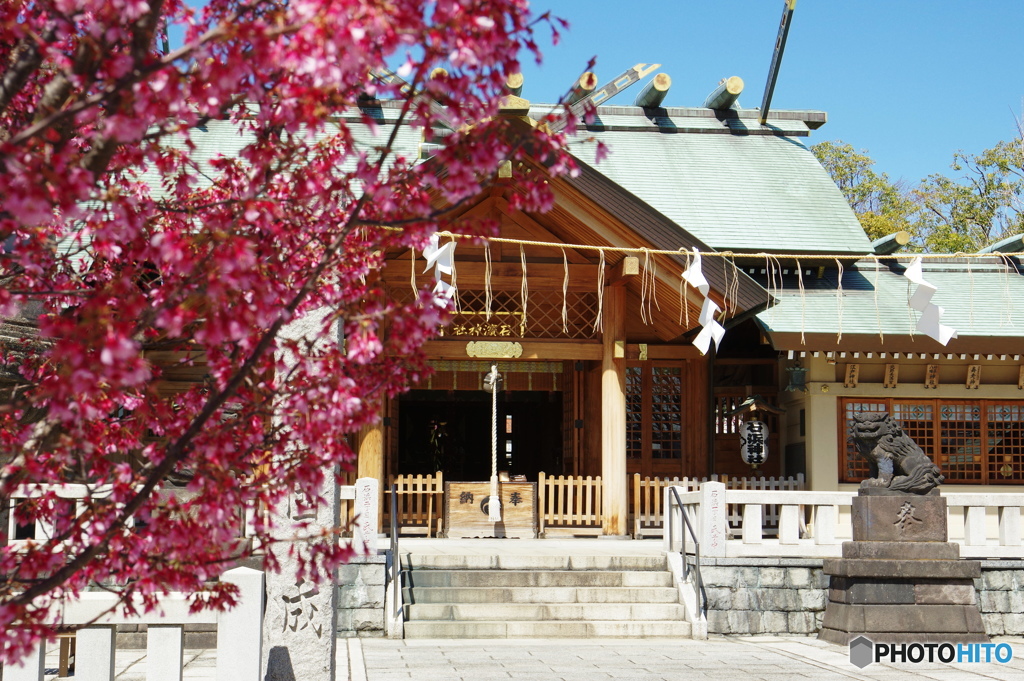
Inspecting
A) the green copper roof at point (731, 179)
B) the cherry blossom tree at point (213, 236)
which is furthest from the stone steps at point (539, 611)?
the cherry blossom tree at point (213, 236)

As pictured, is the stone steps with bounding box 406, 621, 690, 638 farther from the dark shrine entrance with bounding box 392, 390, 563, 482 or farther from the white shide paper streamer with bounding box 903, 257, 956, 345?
the dark shrine entrance with bounding box 392, 390, 563, 482

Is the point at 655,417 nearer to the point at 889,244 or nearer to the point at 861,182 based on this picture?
the point at 889,244

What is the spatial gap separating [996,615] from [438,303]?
11.1 m

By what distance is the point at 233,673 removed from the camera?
4746 millimetres

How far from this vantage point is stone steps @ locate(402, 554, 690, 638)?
11.4 m

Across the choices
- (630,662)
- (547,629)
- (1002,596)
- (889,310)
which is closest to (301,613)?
(630,662)

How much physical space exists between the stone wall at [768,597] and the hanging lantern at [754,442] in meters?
4.40

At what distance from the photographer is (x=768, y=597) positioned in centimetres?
1202

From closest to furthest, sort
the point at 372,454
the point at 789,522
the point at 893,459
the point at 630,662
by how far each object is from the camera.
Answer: the point at 630,662
the point at 893,459
the point at 789,522
the point at 372,454

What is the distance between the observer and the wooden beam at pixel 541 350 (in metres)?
15.5

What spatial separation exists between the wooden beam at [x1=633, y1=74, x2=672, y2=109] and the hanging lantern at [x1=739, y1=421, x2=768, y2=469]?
732 centimetres

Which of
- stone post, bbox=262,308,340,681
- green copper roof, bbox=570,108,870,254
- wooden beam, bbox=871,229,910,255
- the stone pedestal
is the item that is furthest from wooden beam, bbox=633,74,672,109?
stone post, bbox=262,308,340,681

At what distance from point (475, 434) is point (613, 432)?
8.84 m

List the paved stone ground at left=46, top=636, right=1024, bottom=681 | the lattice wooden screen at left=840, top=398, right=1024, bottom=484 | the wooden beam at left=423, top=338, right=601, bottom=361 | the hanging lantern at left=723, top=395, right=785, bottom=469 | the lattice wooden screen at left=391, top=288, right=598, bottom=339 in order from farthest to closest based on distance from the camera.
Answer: the lattice wooden screen at left=840, top=398, right=1024, bottom=484
the hanging lantern at left=723, top=395, right=785, bottom=469
the lattice wooden screen at left=391, top=288, right=598, bottom=339
the wooden beam at left=423, top=338, right=601, bottom=361
the paved stone ground at left=46, top=636, right=1024, bottom=681
